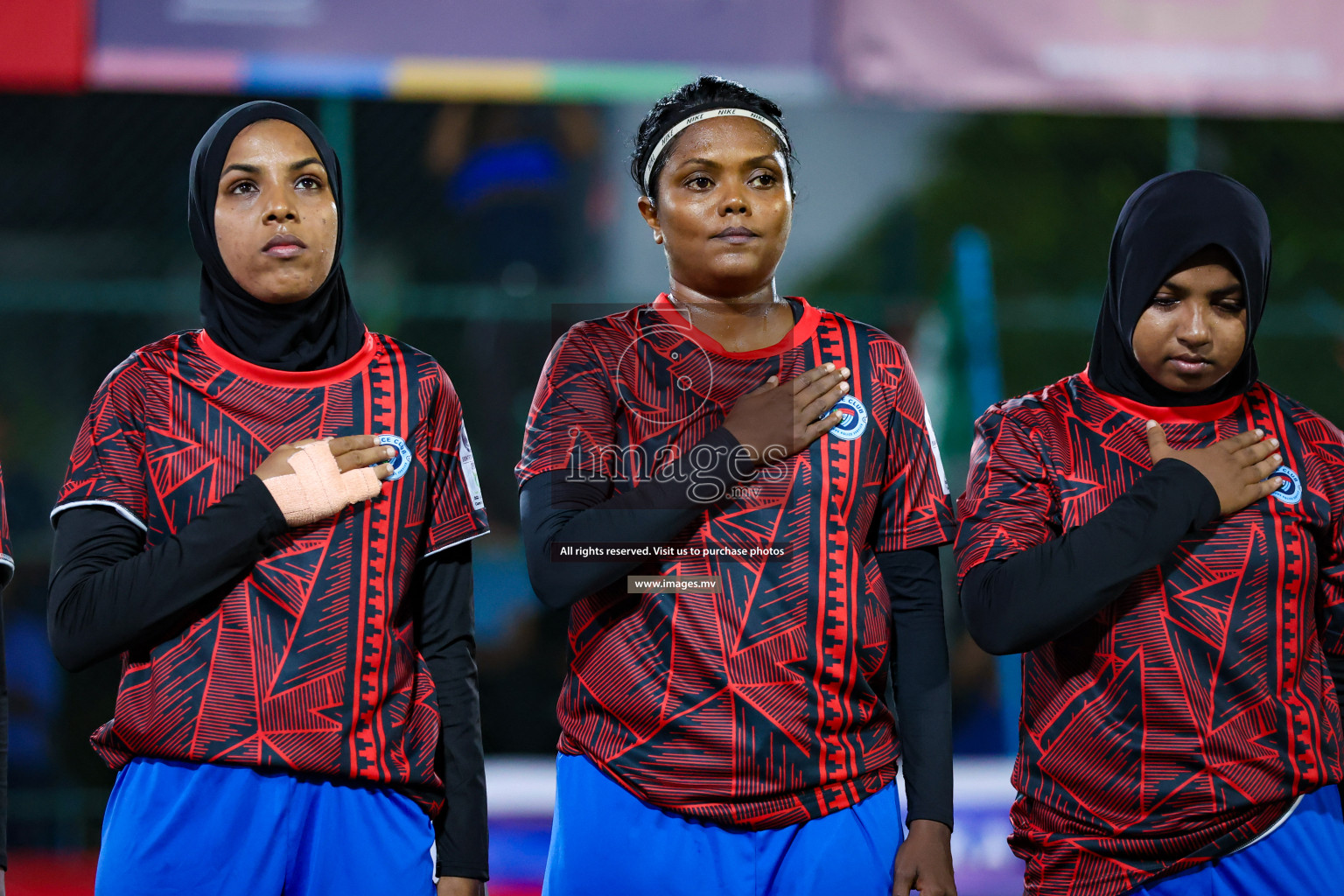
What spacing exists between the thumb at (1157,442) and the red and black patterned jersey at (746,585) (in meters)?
0.30

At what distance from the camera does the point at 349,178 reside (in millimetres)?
5473

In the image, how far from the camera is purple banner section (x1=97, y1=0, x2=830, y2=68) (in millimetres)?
4668

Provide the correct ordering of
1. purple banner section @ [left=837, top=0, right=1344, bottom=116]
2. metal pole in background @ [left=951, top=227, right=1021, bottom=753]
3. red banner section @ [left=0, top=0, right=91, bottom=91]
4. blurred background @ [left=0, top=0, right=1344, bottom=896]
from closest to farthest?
red banner section @ [left=0, top=0, right=91, bottom=91]
blurred background @ [left=0, top=0, right=1344, bottom=896]
purple banner section @ [left=837, top=0, right=1344, bottom=116]
metal pole in background @ [left=951, top=227, right=1021, bottom=753]

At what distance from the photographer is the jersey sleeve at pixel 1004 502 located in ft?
6.06

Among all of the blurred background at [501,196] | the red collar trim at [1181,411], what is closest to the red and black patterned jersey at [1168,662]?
the red collar trim at [1181,411]

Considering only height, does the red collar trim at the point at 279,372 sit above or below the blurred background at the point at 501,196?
below

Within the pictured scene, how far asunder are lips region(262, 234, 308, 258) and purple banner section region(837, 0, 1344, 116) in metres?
3.28

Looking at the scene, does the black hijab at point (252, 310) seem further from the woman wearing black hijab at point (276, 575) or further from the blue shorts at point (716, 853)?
the blue shorts at point (716, 853)

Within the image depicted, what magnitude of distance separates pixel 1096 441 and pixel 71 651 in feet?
4.81

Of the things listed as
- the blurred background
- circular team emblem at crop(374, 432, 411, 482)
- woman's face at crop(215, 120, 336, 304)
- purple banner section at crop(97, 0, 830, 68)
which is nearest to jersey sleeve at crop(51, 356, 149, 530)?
woman's face at crop(215, 120, 336, 304)

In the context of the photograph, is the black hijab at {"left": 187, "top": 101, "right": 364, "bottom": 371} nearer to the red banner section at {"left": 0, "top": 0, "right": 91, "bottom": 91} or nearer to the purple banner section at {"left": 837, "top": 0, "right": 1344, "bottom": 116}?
the red banner section at {"left": 0, "top": 0, "right": 91, "bottom": 91}

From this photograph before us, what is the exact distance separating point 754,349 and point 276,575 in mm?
748

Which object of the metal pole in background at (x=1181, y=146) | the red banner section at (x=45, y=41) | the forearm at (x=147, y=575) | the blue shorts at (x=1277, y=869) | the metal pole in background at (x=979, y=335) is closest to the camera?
the forearm at (x=147, y=575)

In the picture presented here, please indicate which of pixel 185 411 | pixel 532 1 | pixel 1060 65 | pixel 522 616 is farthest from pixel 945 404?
pixel 185 411
